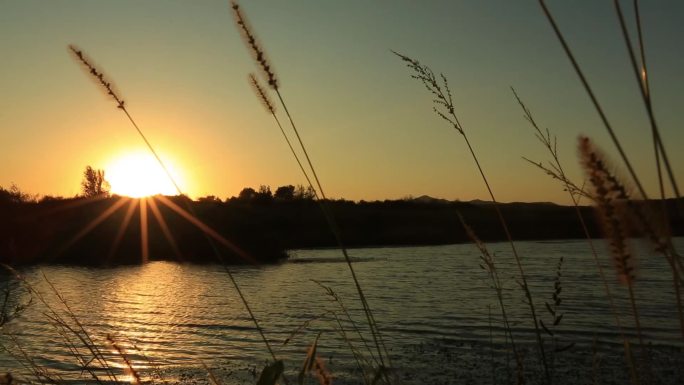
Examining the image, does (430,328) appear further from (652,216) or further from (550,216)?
(550,216)

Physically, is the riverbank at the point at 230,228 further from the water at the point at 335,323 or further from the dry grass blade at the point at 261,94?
the dry grass blade at the point at 261,94

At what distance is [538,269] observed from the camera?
23.4m

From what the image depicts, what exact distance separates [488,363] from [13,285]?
53.5ft

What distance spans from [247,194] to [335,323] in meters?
48.0

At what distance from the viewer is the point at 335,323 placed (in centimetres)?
1262

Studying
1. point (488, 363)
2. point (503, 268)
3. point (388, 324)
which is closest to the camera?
point (488, 363)

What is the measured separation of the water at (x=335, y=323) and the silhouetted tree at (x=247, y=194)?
97.5 feet

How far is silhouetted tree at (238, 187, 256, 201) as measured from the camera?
5528 centimetres

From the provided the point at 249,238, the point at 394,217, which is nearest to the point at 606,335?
the point at 249,238

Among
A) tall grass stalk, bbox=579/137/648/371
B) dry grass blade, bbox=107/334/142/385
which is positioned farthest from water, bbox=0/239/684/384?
tall grass stalk, bbox=579/137/648/371

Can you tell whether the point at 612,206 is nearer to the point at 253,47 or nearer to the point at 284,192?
the point at 253,47

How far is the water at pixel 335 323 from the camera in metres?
9.33

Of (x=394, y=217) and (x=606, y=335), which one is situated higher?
(x=394, y=217)

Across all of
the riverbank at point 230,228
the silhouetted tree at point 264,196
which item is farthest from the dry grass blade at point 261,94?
the silhouetted tree at point 264,196
